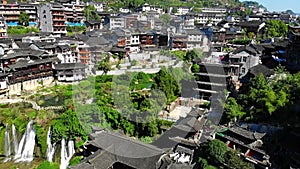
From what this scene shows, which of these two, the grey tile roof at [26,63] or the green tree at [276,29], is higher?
the green tree at [276,29]

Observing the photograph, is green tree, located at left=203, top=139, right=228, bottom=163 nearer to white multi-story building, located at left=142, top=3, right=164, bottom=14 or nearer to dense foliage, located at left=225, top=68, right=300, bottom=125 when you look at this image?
dense foliage, located at left=225, top=68, right=300, bottom=125

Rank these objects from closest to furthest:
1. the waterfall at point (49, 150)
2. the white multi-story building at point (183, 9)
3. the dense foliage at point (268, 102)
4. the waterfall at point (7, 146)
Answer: the dense foliage at point (268, 102)
the waterfall at point (49, 150)
the waterfall at point (7, 146)
the white multi-story building at point (183, 9)

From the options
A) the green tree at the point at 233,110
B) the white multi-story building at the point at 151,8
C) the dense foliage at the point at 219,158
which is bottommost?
the dense foliage at the point at 219,158

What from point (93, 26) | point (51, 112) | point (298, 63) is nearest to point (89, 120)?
point (51, 112)

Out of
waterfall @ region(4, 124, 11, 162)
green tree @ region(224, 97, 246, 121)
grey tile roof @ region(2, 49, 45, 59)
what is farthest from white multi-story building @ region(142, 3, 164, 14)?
waterfall @ region(4, 124, 11, 162)

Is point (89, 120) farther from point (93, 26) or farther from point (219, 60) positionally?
point (93, 26)

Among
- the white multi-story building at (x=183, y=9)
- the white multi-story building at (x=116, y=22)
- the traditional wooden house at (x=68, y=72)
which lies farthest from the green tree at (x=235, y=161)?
the white multi-story building at (x=183, y=9)

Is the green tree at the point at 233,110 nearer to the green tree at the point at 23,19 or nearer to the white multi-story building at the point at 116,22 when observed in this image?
the white multi-story building at the point at 116,22
